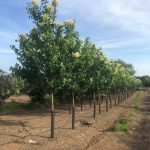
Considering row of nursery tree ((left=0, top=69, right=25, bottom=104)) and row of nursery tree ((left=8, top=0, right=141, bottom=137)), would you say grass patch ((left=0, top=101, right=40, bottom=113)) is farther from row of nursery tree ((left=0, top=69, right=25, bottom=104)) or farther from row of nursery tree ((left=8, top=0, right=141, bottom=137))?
row of nursery tree ((left=8, top=0, right=141, bottom=137))

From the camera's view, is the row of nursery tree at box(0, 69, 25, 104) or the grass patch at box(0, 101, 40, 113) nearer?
the row of nursery tree at box(0, 69, 25, 104)

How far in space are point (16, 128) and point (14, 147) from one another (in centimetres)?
504

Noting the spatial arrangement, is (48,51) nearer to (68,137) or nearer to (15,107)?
(68,137)

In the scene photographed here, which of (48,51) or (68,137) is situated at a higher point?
(48,51)

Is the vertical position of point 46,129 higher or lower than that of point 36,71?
lower

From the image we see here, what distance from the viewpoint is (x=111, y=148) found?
14539 mm

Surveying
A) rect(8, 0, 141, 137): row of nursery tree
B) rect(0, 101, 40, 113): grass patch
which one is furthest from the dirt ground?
rect(0, 101, 40, 113): grass patch

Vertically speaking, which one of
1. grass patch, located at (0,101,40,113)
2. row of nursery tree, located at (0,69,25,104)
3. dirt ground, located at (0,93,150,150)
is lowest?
dirt ground, located at (0,93,150,150)

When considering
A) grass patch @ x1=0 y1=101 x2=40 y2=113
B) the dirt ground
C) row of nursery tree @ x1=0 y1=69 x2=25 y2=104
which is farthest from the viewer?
grass patch @ x1=0 y1=101 x2=40 y2=113

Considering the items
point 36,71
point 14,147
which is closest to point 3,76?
point 36,71

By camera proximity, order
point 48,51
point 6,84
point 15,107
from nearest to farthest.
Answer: point 48,51
point 6,84
point 15,107

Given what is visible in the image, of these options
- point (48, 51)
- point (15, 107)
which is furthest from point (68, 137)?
point (15, 107)

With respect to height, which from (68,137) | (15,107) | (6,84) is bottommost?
(68,137)

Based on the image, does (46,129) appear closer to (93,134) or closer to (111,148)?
(93,134)
